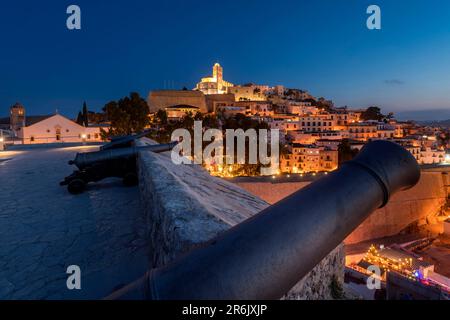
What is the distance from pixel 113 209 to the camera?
13.7 feet

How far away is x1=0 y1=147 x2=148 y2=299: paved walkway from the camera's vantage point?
2.31 metres

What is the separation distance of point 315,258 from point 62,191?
5.29 meters

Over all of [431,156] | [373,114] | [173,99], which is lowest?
[431,156]

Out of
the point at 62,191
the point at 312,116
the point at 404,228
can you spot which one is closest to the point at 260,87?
the point at 312,116

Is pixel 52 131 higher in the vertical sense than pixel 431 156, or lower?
higher

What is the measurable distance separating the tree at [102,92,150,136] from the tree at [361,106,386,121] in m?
59.3

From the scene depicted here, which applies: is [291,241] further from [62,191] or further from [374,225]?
[374,225]

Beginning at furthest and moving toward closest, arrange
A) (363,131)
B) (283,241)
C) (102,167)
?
(363,131)
(102,167)
(283,241)

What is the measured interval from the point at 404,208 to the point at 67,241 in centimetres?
2892

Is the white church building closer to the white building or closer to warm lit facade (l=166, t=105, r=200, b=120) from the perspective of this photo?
warm lit facade (l=166, t=105, r=200, b=120)

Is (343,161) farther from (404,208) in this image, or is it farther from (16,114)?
(16,114)

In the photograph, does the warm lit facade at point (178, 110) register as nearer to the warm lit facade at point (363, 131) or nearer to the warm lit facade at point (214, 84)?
the warm lit facade at point (214, 84)

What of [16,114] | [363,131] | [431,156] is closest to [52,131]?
[16,114]

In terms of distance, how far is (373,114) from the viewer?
7125 cm
